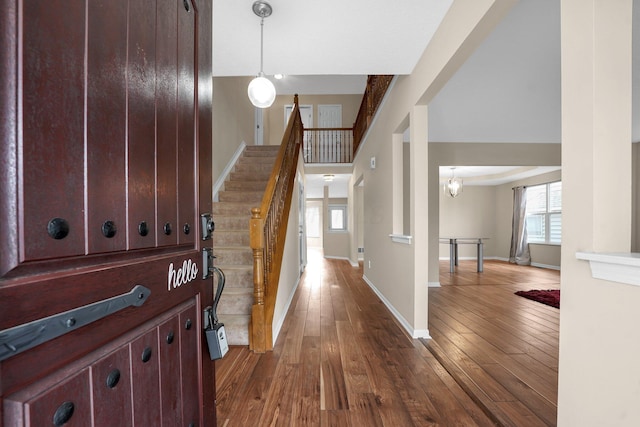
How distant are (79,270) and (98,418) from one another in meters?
0.27

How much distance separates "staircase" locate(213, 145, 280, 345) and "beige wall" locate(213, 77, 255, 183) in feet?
1.00

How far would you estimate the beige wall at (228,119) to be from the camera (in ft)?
12.3

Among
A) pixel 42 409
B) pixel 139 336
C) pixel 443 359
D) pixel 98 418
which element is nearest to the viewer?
pixel 42 409

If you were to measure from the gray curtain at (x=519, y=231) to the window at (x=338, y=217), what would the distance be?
5.25m

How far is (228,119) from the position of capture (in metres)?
4.25

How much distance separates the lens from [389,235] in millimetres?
3434

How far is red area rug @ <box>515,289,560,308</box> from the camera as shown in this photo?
12.0 ft

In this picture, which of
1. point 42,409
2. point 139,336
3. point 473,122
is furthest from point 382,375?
point 473,122

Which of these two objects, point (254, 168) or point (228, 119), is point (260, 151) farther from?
point (228, 119)

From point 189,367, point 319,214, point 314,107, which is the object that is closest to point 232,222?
point 189,367

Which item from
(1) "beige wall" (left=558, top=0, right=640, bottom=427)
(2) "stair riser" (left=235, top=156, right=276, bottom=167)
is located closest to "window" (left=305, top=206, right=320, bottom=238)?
(2) "stair riser" (left=235, top=156, right=276, bottom=167)

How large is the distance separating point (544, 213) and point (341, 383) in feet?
25.6

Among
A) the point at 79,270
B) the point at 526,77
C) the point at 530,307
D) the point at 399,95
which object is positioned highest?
the point at 526,77

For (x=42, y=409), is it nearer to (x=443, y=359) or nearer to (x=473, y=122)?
(x=443, y=359)
